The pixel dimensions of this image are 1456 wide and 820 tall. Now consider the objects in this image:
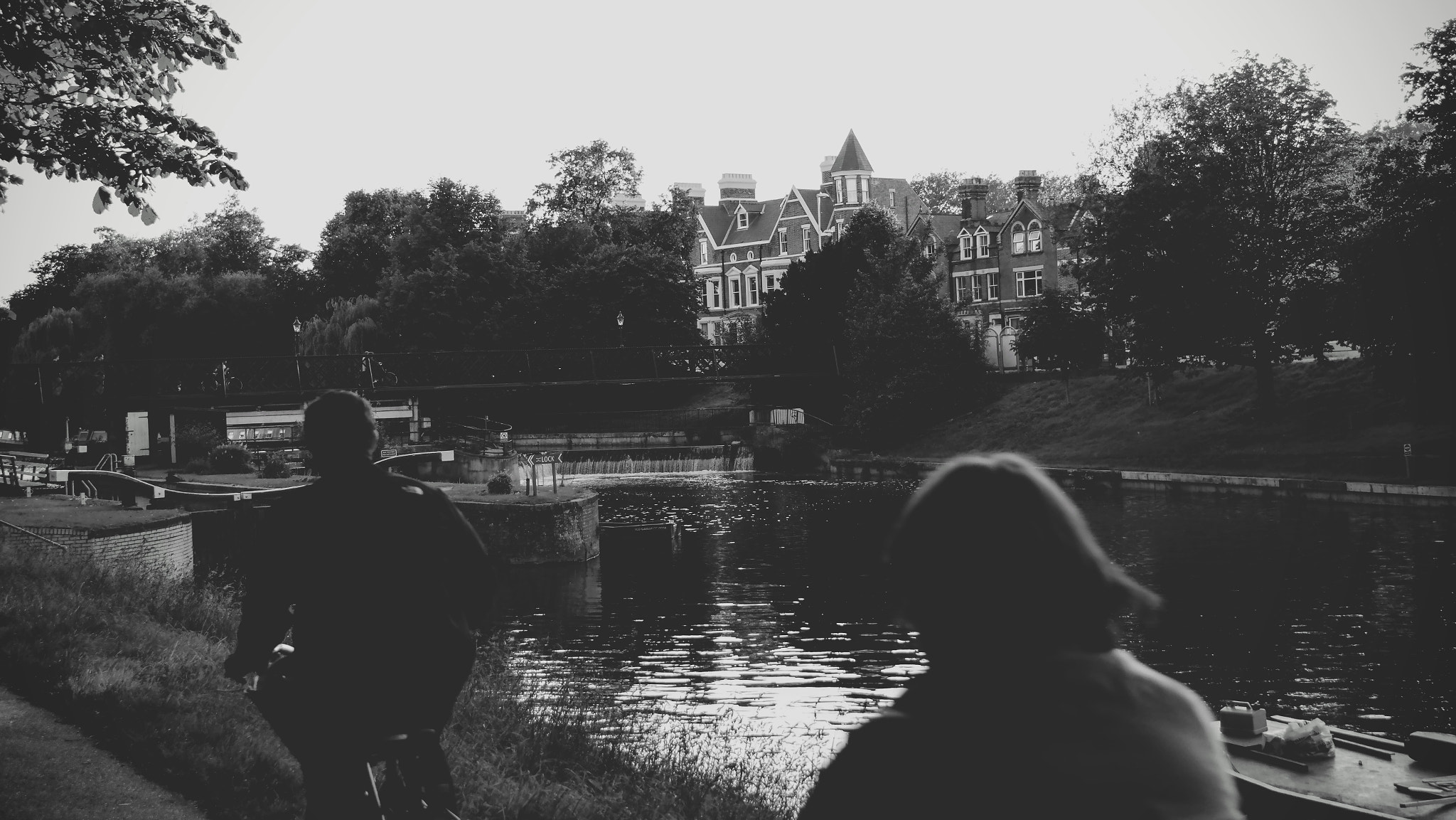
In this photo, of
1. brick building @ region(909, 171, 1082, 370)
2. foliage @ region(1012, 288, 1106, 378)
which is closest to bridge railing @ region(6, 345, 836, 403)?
brick building @ region(909, 171, 1082, 370)

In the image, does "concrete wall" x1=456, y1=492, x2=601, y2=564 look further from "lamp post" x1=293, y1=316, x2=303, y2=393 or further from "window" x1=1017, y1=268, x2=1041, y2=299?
"window" x1=1017, y1=268, x2=1041, y2=299

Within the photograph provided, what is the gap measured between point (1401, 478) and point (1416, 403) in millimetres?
3128

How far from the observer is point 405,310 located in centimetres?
6925

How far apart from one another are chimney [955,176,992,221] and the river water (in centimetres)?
4185

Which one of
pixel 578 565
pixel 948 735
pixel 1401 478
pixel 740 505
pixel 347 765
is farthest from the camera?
pixel 740 505

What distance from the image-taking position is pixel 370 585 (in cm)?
428

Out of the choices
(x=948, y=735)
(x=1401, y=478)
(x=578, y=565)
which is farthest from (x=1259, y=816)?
(x=1401, y=478)

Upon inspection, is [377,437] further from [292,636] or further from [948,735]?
[948,735]

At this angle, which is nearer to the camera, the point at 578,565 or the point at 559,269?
the point at 578,565

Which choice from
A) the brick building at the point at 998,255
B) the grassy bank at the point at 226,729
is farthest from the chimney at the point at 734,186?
the grassy bank at the point at 226,729

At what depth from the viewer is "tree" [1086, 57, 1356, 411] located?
43.3 metres

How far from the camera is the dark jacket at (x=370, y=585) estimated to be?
14.0 feet

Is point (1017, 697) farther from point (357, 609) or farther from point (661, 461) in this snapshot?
point (661, 461)

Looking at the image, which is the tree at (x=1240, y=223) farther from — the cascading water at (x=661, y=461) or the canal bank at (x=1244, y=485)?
the cascading water at (x=661, y=461)
